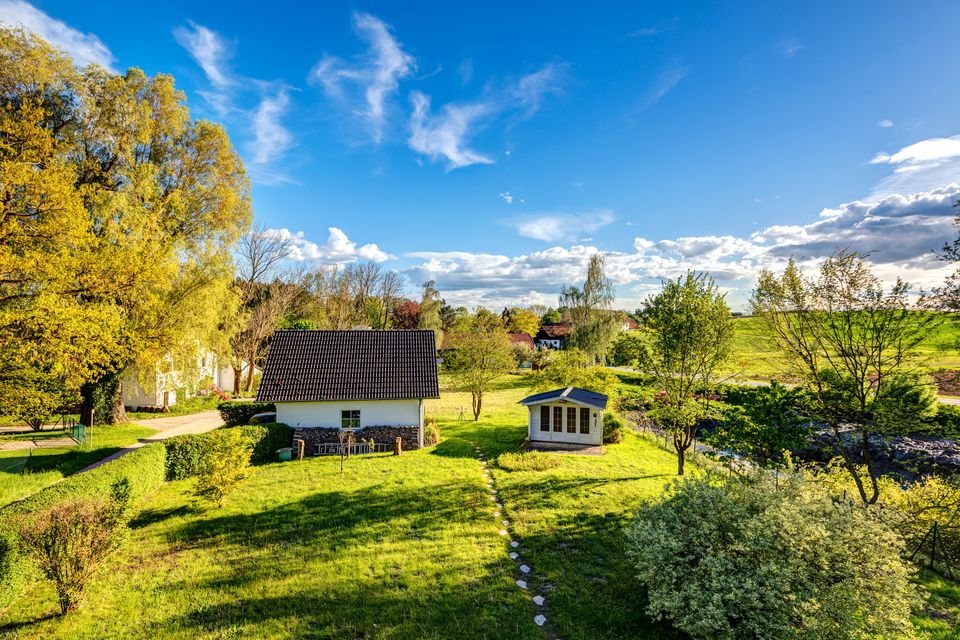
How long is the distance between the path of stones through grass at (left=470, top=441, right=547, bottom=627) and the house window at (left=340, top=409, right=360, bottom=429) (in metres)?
7.44

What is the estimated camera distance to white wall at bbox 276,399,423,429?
18.8 m

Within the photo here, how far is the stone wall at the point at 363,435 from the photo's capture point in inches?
730

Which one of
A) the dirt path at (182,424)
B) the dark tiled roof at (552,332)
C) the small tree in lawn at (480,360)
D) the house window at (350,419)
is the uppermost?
the dark tiled roof at (552,332)

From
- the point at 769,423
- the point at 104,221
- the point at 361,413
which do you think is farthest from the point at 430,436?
the point at 104,221

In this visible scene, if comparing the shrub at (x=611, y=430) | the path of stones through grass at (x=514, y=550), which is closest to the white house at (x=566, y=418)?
the shrub at (x=611, y=430)

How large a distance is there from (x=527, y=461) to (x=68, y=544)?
13.4 m

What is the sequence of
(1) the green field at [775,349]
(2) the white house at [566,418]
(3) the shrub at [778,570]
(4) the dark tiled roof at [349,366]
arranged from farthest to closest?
(2) the white house at [566,418] < (4) the dark tiled roof at [349,366] < (1) the green field at [775,349] < (3) the shrub at [778,570]

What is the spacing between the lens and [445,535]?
10148 millimetres

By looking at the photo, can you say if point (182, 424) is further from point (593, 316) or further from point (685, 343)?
point (593, 316)

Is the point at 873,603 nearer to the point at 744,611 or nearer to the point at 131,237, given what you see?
the point at 744,611

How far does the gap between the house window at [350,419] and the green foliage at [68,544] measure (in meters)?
11.1

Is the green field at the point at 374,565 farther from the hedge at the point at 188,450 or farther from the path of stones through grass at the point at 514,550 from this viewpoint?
the hedge at the point at 188,450

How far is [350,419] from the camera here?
1912cm

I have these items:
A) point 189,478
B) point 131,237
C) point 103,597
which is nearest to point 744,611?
point 103,597
